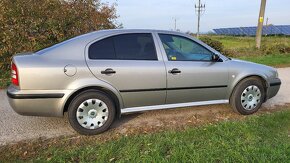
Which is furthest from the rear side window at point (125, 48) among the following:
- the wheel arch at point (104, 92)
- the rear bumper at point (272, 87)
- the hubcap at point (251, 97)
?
the rear bumper at point (272, 87)

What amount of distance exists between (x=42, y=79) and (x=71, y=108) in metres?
0.58

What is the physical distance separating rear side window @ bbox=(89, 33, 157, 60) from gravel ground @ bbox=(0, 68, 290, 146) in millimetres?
1133

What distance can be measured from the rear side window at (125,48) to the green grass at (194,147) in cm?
124

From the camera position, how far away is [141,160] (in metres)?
3.23

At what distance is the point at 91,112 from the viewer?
4141 millimetres

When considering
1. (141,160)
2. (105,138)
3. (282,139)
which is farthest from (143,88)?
(282,139)

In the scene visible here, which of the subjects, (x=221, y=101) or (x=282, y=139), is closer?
(x=282, y=139)

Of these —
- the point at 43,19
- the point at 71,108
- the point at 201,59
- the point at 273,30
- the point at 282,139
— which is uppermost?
the point at 43,19

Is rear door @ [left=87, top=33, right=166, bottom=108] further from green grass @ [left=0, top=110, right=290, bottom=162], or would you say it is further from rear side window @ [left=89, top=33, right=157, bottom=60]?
green grass @ [left=0, top=110, right=290, bottom=162]

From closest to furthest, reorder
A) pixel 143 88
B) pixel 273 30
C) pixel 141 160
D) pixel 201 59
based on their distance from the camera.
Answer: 1. pixel 141 160
2. pixel 143 88
3. pixel 201 59
4. pixel 273 30

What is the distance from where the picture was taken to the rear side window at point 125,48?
4.21 meters

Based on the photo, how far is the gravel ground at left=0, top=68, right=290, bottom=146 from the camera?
424cm

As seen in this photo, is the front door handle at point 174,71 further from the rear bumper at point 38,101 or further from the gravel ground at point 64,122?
the rear bumper at point 38,101

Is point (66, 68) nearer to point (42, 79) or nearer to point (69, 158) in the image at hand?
point (42, 79)
